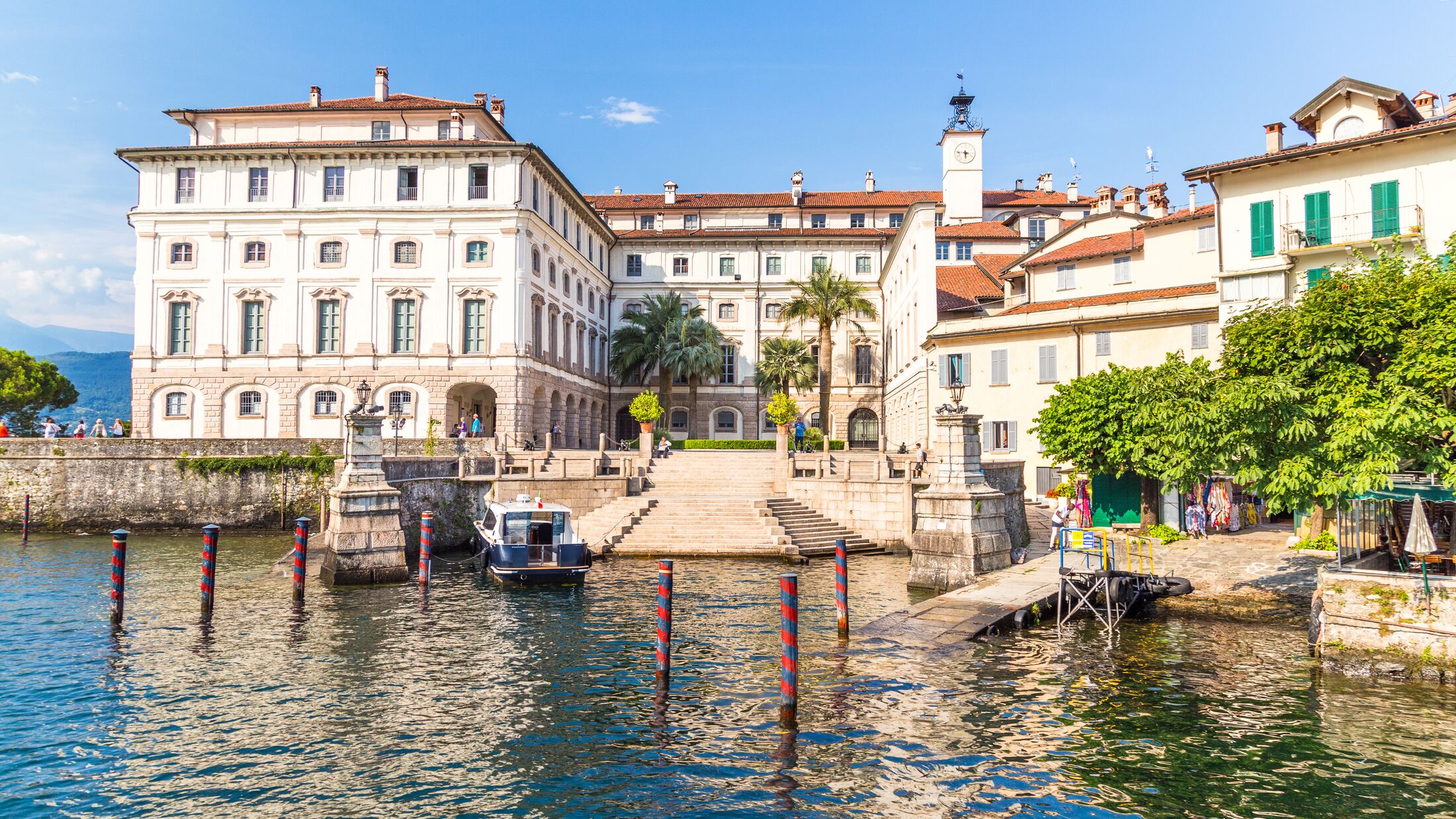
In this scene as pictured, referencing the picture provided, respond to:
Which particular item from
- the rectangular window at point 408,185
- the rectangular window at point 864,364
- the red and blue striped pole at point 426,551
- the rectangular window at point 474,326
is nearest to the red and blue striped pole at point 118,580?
the red and blue striped pole at point 426,551

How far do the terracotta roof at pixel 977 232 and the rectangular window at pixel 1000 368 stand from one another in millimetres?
16710

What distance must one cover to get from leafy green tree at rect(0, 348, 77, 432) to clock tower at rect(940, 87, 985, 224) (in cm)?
6746

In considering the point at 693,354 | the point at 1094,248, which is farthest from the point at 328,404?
the point at 1094,248

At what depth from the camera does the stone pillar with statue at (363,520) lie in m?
22.8

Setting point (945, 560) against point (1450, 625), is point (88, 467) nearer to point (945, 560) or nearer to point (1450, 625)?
point (945, 560)

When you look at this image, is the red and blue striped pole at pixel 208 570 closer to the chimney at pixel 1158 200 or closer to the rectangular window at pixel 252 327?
the rectangular window at pixel 252 327

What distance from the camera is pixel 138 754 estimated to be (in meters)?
11.5

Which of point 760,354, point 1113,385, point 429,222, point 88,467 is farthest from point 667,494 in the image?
point 760,354

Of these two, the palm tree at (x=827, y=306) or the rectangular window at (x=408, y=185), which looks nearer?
the rectangular window at (x=408, y=185)

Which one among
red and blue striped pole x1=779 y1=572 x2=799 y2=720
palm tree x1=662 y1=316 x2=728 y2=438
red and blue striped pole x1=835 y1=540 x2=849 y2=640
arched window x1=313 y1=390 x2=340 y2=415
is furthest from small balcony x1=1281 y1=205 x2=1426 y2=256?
arched window x1=313 y1=390 x2=340 y2=415

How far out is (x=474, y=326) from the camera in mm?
45531

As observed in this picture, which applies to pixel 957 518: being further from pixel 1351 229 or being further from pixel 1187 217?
pixel 1187 217

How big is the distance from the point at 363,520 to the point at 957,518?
16535mm

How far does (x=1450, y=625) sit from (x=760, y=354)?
5214 centimetres
